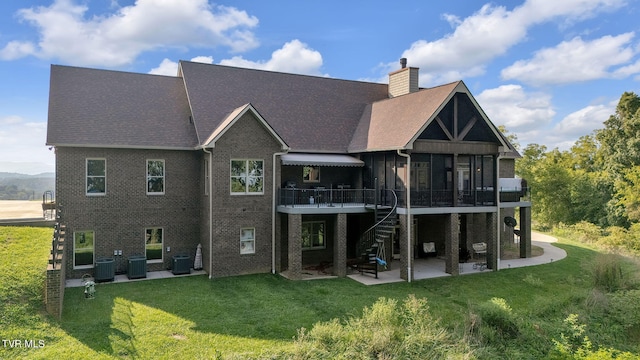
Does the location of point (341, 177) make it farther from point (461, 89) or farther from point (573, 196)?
point (573, 196)

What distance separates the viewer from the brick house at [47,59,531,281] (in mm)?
20312

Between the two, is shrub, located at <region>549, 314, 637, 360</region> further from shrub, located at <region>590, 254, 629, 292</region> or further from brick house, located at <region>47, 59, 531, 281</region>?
brick house, located at <region>47, 59, 531, 281</region>

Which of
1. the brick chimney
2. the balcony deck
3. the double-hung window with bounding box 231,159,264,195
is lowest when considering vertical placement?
the balcony deck

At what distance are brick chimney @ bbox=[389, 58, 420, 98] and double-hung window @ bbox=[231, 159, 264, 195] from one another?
12.6 meters

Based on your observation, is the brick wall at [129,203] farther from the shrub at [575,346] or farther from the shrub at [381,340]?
the shrub at [575,346]

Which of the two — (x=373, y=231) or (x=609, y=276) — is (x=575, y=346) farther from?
(x=373, y=231)

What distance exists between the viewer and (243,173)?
21.3m

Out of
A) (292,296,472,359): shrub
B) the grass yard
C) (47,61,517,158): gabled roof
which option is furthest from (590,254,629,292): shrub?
(292,296,472,359): shrub

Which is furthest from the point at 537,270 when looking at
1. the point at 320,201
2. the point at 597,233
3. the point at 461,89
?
the point at 597,233

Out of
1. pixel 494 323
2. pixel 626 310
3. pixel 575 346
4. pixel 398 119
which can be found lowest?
pixel 575 346

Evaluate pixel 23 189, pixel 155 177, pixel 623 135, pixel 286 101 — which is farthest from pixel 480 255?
pixel 23 189

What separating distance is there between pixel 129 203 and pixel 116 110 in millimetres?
5050

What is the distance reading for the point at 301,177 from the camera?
78.8ft

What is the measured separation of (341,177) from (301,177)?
8.55 ft
